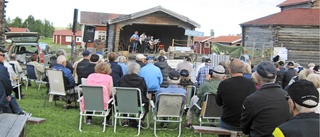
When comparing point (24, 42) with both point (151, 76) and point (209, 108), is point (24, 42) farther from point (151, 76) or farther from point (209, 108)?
point (209, 108)

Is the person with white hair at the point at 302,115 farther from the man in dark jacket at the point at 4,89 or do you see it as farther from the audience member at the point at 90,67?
the audience member at the point at 90,67

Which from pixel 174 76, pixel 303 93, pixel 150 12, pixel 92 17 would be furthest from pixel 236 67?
pixel 92 17

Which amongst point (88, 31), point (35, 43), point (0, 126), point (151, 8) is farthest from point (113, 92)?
point (151, 8)

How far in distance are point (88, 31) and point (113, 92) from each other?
10870mm

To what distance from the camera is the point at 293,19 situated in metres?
28.1

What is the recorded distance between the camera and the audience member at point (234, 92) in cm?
509

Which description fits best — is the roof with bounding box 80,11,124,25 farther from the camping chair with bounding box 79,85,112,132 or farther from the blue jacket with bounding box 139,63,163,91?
the camping chair with bounding box 79,85,112,132

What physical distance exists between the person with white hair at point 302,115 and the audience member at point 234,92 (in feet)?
7.37

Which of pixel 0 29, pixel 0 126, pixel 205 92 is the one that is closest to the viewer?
pixel 0 126

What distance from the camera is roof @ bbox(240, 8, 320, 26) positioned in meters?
27.3

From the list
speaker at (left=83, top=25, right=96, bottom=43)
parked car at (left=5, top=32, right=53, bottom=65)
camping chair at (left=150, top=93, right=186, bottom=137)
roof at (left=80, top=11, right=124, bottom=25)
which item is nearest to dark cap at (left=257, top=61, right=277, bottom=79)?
camping chair at (left=150, top=93, right=186, bottom=137)

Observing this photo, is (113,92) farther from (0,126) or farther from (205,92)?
(0,126)

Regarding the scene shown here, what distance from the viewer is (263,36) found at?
29250mm

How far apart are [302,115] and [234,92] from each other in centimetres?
241
